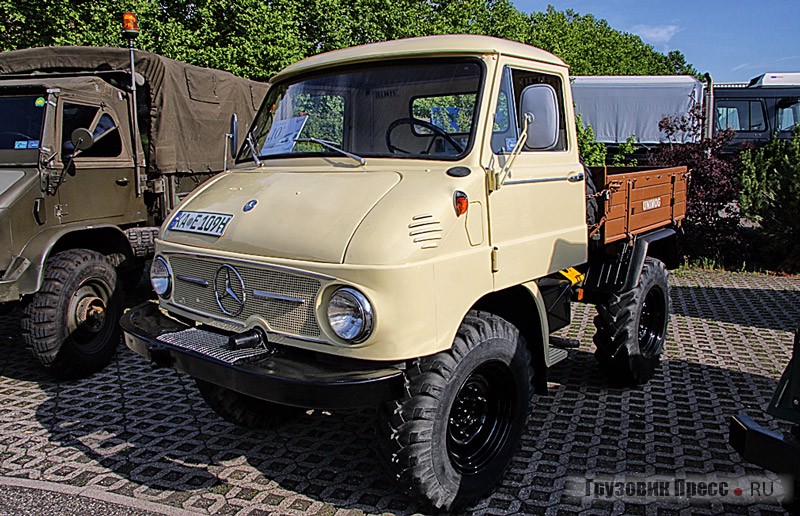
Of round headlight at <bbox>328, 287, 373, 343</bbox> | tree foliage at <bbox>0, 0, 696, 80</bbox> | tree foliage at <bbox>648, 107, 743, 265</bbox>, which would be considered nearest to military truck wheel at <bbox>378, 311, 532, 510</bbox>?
round headlight at <bbox>328, 287, 373, 343</bbox>

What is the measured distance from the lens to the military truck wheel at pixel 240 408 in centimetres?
431

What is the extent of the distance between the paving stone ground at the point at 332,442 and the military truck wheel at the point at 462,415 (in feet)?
0.62

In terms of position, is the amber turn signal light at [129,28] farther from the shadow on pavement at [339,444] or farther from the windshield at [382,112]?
the shadow on pavement at [339,444]

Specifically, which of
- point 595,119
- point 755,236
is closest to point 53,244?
point 755,236

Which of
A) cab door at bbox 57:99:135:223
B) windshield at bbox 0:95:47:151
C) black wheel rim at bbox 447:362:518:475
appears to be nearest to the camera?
black wheel rim at bbox 447:362:518:475

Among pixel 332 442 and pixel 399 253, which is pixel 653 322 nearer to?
pixel 332 442

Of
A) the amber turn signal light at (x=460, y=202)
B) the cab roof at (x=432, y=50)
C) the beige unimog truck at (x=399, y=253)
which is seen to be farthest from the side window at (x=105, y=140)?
the amber turn signal light at (x=460, y=202)

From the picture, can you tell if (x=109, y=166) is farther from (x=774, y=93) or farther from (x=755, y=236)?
(x=774, y=93)

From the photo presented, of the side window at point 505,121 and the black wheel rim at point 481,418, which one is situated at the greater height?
the side window at point 505,121

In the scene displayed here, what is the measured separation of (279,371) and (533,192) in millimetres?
1812

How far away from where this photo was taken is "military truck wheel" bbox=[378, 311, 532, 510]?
3.22 meters

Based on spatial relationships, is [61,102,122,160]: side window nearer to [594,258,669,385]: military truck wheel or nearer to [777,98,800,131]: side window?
[594,258,669,385]: military truck wheel

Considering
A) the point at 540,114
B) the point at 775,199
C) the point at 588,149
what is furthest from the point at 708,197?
the point at 540,114

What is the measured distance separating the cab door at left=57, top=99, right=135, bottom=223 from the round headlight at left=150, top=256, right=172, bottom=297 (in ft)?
8.22
